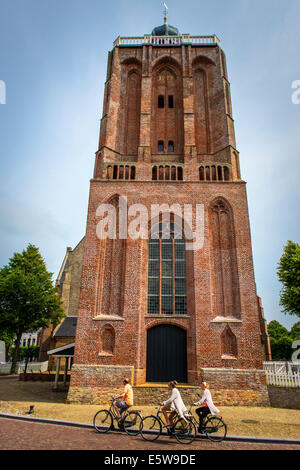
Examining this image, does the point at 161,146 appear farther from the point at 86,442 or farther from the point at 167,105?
the point at 86,442

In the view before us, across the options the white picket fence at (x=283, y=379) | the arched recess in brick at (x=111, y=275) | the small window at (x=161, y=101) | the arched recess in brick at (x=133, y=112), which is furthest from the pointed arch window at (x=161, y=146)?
the white picket fence at (x=283, y=379)

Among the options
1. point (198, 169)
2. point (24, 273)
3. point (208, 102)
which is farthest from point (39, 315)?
point (208, 102)

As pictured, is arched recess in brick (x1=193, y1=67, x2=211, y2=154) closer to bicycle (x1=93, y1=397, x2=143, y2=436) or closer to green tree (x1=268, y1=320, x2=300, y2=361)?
bicycle (x1=93, y1=397, x2=143, y2=436)

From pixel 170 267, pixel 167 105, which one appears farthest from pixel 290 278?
pixel 167 105

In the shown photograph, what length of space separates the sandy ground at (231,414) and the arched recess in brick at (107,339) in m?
2.48

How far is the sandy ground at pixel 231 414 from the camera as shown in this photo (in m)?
8.62

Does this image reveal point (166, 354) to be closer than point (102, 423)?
No

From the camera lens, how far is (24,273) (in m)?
26.5

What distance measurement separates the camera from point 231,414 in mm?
11180

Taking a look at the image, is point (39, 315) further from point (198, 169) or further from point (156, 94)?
point (156, 94)

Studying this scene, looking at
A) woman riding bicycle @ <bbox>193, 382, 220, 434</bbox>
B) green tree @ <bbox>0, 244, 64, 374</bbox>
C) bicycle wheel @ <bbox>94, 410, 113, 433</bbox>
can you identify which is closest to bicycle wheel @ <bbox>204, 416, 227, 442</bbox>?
woman riding bicycle @ <bbox>193, 382, 220, 434</bbox>

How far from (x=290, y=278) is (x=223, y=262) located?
7.18 metres

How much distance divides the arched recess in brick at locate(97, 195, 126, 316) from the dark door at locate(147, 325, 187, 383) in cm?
236
